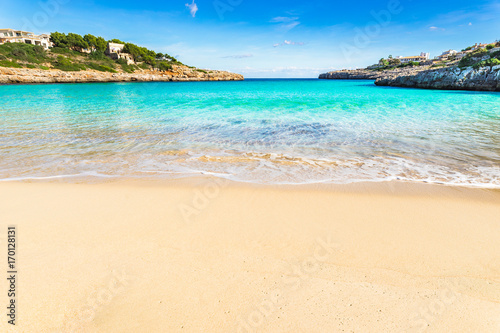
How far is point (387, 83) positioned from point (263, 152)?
62515mm

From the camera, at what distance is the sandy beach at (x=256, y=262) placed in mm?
2084

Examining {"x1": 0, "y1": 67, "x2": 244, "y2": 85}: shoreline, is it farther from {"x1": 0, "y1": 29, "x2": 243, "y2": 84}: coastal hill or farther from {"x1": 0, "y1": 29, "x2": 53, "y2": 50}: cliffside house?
{"x1": 0, "y1": 29, "x2": 53, "y2": 50}: cliffside house

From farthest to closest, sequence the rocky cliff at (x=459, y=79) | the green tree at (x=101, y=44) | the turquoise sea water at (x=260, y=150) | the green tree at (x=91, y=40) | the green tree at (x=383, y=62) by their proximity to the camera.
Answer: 1. the green tree at (x=383, y=62)
2. the green tree at (x=101, y=44)
3. the green tree at (x=91, y=40)
4. the rocky cliff at (x=459, y=79)
5. the turquoise sea water at (x=260, y=150)

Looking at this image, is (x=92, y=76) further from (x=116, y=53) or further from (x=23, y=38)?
(x=23, y=38)

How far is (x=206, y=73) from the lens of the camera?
112 meters

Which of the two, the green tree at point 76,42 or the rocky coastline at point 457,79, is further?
the green tree at point 76,42

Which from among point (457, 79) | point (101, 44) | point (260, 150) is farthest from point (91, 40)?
point (260, 150)

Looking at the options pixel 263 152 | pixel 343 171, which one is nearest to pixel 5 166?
pixel 263 152

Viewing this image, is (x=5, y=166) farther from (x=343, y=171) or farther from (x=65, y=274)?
(x=343, y=171)

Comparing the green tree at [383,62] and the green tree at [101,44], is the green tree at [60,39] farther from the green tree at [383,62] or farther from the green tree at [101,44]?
the green tree at [383,62]

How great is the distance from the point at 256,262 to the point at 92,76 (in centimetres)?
8919

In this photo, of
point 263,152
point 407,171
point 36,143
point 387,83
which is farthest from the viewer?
point 387,83

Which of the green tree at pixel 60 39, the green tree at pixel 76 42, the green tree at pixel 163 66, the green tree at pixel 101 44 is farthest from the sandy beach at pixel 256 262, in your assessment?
the green tree at pixel 101 44

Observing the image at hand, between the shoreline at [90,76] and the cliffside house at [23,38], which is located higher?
the cliffside house at [23,38]
